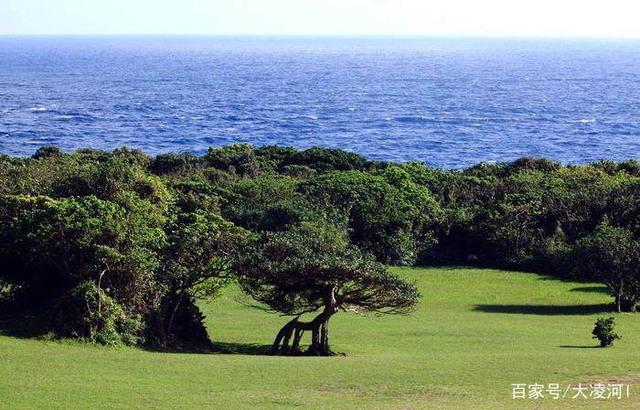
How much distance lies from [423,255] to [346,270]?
25.3 metres

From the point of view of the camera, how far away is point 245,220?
5097cm

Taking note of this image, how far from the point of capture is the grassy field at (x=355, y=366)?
2214 cm

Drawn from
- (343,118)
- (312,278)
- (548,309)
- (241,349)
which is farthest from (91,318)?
(343,118)

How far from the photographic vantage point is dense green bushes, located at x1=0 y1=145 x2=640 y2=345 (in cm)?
3084

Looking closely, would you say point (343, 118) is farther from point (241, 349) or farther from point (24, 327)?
point (24, 327)

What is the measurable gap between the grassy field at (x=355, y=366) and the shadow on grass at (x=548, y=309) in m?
0.29

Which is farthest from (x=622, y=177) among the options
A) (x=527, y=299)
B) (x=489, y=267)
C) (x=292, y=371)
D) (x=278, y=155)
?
(x=292, y=371)

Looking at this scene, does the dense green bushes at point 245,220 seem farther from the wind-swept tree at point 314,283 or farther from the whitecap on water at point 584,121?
the whitecap on water at point 584,121

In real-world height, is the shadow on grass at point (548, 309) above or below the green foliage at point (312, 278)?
below

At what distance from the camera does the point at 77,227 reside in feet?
98.8

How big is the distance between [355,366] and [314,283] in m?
4.52

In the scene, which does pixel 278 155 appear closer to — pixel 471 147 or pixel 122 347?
pixel 471 147

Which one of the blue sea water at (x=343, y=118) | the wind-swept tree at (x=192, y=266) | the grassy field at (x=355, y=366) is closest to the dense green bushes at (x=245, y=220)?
the wind-swept tree at (x=192, y=266)

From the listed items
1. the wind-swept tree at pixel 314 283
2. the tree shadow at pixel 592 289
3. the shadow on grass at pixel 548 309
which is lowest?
the shadow on grass at pixel 548 309
